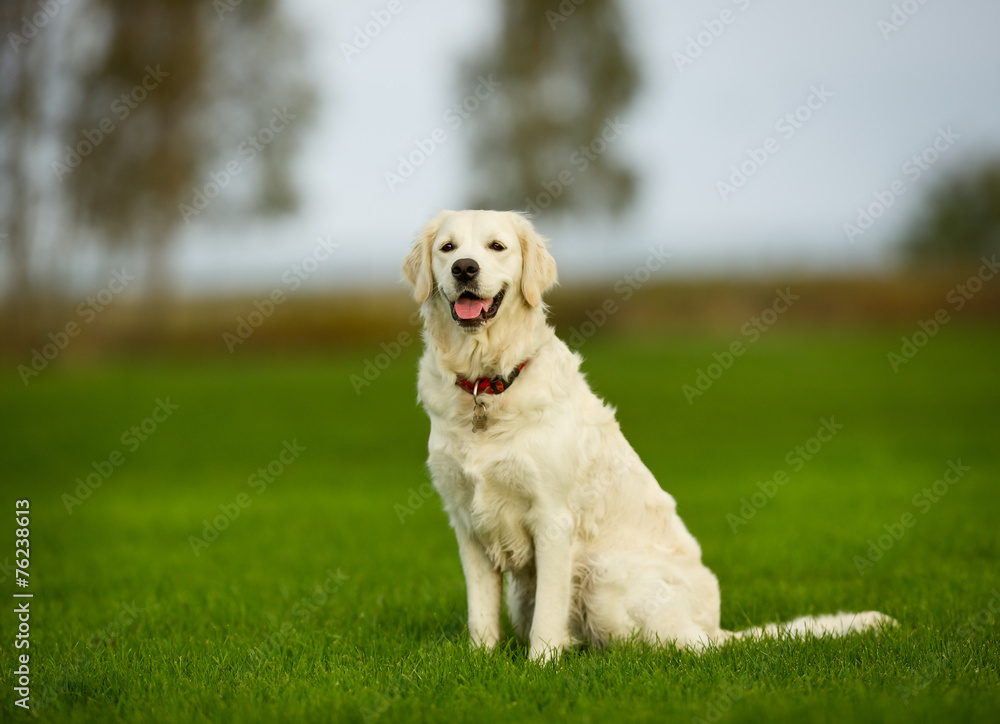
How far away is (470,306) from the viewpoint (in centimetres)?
466

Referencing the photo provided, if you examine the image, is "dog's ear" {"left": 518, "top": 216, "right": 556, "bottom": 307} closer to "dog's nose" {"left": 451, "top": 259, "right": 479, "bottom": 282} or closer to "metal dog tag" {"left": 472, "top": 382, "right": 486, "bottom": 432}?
"dog's nose" {"left": 451, "top": 259, "right": 479, "bottom": 282}

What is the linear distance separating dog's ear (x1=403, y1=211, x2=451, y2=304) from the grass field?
5.98ft

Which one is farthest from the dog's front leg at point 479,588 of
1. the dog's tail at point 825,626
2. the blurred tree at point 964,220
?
the blurred tree at point 964,220

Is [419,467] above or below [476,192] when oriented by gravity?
below

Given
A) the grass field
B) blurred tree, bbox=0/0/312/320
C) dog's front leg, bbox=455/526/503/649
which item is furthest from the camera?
blurred tree, bbox=0/0/312/320

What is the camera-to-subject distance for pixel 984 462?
12.6m

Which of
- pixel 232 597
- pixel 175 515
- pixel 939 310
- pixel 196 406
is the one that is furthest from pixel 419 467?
pixel 939 310

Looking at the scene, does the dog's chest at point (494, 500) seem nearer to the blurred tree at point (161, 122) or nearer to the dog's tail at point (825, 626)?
the dog's tail at point (825, 626)

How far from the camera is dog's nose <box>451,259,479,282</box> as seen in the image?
4582 millimetres

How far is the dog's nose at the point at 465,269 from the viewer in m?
4.58

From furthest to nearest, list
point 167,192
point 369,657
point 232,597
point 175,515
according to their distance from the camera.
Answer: point 167,192, point 175,515, point 232,597, point 369,657

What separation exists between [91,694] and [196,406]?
1703cm

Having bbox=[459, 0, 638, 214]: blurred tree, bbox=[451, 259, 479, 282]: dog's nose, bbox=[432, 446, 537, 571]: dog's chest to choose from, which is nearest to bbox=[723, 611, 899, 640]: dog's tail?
bbox=[432, 446, 537, 571]: dog's chest

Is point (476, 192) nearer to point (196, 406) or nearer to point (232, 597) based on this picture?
point (196, 406)
